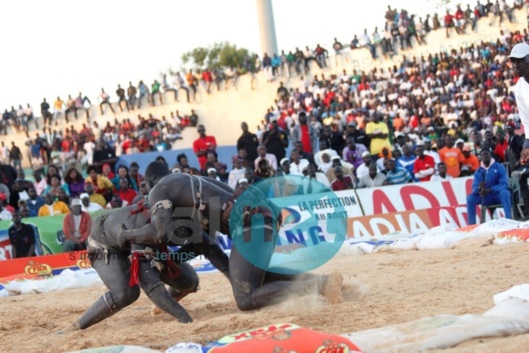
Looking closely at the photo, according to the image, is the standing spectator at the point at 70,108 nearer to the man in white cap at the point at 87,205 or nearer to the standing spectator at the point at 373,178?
the man in white cap at the point at 87,205

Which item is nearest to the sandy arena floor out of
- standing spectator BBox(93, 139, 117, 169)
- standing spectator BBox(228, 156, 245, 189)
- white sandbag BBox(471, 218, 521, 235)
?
white sandbag BBox(471, 218, 521, 235)

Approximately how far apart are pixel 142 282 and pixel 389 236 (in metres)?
6.84

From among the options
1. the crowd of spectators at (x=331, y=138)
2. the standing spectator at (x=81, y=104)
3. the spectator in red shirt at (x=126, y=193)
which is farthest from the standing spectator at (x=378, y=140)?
the standing spectator at (x=81, y=104)

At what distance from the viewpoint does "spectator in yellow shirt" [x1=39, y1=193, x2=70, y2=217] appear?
16014mm

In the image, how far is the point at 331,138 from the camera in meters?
18.6

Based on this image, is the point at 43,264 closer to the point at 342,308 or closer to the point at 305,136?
the point at 305,136

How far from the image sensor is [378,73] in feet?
111

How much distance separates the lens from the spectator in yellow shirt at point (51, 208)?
16.0 metres

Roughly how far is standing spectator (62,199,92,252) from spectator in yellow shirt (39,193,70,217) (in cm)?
121

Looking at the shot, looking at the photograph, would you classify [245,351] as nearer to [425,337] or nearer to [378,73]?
[425,337]

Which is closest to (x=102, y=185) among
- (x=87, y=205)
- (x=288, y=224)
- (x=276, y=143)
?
(x=87, y=205)

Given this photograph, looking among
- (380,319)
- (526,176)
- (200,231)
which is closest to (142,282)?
(200,231)

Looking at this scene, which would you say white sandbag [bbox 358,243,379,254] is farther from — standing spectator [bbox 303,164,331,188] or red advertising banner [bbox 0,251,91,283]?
red advertising banner [bbox 0,251,91,283]

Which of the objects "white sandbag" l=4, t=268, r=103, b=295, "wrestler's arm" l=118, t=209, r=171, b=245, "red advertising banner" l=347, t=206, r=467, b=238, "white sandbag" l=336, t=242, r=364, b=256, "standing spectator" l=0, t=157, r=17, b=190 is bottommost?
"red advertising banner" l=347, t=206, r=467, b=238
